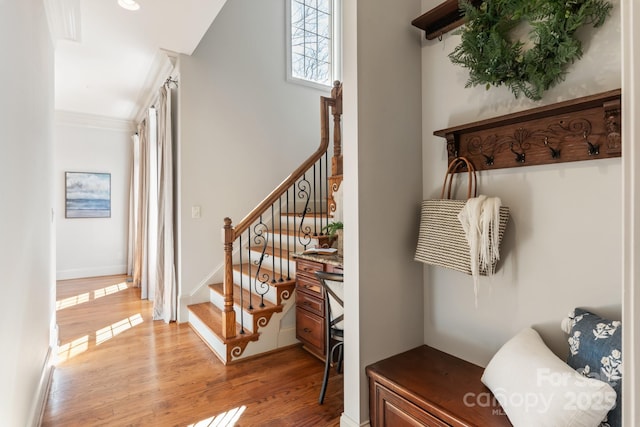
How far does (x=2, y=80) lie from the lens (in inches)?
47.5

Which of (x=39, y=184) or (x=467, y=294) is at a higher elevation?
(x=39, y=184)

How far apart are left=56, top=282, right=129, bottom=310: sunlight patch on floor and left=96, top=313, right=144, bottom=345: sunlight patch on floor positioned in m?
1.15

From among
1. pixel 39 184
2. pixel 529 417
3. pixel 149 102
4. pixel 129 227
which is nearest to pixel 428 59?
pixel 529 417

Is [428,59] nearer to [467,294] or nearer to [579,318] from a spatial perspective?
[467,294]

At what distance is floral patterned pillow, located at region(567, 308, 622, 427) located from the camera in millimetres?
960

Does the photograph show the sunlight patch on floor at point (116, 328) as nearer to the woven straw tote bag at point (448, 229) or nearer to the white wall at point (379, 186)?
the white wall at point (379, 186)

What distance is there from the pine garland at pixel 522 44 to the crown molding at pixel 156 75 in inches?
123

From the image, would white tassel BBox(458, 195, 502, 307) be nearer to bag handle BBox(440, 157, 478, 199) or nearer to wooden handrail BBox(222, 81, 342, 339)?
bag handle BBox(440, 157, 478, 199)

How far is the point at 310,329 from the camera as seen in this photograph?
101 inches

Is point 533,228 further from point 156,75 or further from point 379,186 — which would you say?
point 156,75

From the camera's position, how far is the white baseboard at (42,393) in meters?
1.75

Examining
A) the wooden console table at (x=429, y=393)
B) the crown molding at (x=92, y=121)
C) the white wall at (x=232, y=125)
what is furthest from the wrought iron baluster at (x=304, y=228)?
the crown molding at (x=92, y=121)

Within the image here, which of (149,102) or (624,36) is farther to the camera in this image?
(149,102)

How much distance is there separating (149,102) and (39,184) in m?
3.16
